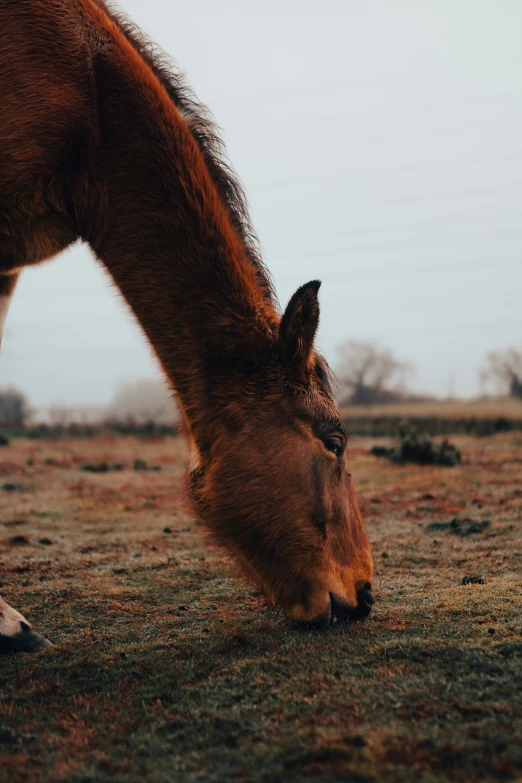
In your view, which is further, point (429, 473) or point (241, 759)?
point (429, 473)

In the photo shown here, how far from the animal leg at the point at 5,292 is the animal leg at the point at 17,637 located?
2.29 metres

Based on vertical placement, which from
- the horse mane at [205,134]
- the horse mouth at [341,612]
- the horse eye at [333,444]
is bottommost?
the horse mouth at [341,612]

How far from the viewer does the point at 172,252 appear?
439 cm

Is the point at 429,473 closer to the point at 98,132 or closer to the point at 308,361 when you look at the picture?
the point at 308,361

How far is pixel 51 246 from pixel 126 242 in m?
0.55

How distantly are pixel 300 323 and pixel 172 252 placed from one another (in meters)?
0.96

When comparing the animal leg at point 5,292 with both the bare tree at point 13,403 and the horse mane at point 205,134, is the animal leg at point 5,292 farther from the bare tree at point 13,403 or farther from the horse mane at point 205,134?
the bare tree at point 13,403

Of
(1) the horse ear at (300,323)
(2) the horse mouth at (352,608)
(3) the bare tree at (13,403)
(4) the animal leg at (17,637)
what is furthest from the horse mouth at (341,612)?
(3) the bare tree at (13,403)

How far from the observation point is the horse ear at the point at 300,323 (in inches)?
165

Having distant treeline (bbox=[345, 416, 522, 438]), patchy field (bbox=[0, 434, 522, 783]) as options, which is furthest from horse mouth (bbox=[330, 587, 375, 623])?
distant treeline (bbox=[345, 416, 522, 438])

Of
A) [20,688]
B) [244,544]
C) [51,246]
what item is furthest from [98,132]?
[20,688]

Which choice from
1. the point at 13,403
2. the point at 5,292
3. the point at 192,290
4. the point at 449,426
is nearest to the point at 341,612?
the point at 192,290

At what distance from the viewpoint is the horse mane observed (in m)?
4.69

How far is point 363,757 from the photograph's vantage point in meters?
2.58
